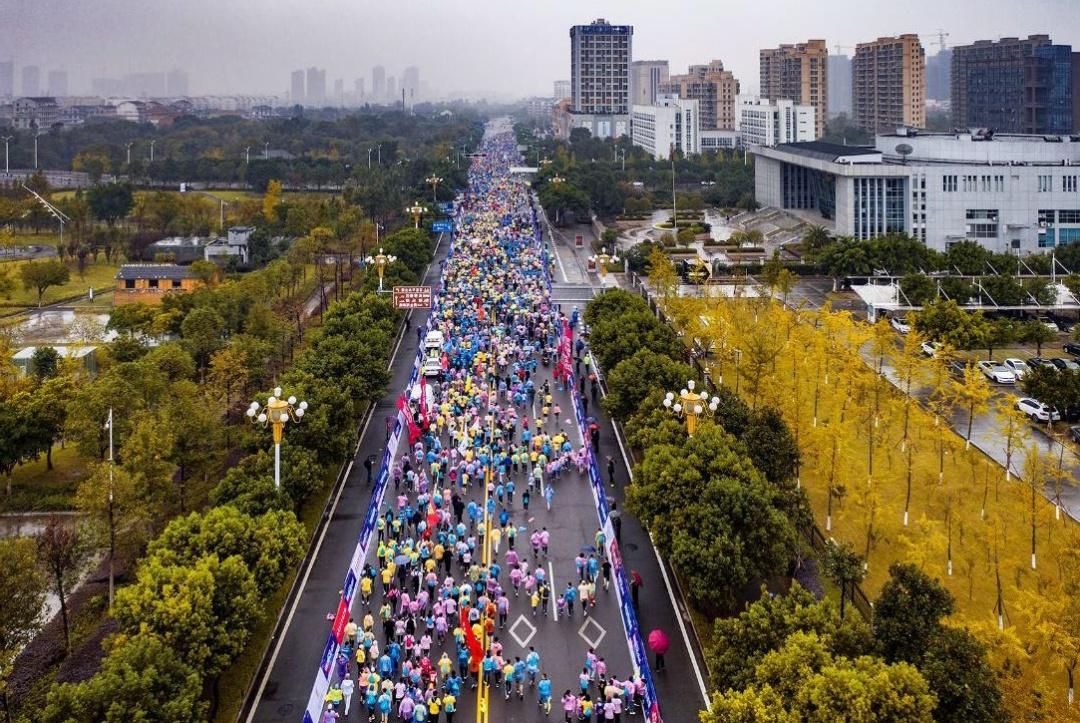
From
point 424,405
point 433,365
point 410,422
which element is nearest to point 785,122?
point 433,365

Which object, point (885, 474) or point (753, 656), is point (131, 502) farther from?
point (885, 474)

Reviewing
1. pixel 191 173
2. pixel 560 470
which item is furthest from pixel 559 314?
pixel 191 173

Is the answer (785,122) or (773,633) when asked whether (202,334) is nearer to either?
(773,633)

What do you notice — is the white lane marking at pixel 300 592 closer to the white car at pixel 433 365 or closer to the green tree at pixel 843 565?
the white car at pixel 433 365

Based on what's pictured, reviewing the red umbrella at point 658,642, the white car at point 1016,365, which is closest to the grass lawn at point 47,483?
the red umbrella at point 658,642

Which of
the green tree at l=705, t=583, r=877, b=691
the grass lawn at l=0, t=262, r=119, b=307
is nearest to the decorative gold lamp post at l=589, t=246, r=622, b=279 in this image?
the grass lawn at l=0, t=262, r=119, b=307

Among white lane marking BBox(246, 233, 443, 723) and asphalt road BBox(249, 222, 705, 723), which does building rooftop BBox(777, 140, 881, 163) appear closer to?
white lane marking BBox(246, 233, 443, 723)
